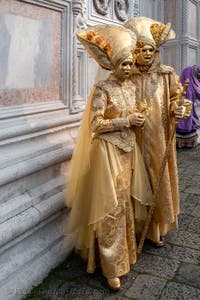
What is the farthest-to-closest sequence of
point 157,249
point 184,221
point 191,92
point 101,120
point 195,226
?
point 191,92 → point 184,221 → point 195,226 → point 157,249 → point 101,120

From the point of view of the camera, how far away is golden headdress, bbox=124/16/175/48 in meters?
2.62

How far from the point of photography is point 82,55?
3949mm

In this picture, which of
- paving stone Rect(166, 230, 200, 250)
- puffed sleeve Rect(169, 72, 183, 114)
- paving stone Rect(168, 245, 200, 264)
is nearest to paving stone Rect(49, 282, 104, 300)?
paving stone Rect(168, 245, 200, 264)

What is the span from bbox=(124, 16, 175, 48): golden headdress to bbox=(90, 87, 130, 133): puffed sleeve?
577mm

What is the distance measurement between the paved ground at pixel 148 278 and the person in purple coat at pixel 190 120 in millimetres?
4188

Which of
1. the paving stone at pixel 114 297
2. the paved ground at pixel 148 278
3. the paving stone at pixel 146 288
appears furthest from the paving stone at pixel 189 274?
the paving stone at pixel 114 297

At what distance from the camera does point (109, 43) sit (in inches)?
92.4

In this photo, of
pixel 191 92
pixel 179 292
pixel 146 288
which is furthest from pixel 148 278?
pixel 191 92

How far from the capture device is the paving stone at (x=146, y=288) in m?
2.37

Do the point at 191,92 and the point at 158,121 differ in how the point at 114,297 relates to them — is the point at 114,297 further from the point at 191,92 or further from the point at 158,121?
the point at 191,92

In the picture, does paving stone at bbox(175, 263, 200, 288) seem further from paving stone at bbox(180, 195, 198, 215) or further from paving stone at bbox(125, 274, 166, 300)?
paving stone at bbox(180, 195, 198, 215)

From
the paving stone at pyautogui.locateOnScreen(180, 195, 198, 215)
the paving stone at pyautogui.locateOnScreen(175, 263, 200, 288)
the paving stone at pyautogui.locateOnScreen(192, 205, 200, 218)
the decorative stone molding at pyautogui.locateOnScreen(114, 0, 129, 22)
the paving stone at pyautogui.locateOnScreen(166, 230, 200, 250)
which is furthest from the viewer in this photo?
the decorative stone molding at pyautogui.locateOnScreen(114, 0, 129, 22)

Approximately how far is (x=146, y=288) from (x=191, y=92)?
5300mm

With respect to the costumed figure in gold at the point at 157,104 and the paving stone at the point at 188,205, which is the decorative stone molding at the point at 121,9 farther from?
the paving stone at the point at 188,205
